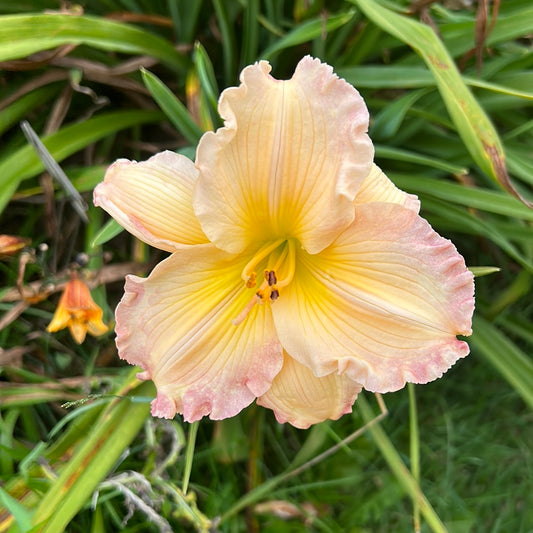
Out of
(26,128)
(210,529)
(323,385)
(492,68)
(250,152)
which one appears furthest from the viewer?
(492,68)

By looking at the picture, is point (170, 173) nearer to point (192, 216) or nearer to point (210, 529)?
point (192, 216)

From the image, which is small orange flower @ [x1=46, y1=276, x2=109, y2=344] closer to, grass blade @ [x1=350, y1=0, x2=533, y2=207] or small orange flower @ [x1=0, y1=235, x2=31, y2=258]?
small orange flower @ [x1=0, y1=235, x2=31, y2=258]

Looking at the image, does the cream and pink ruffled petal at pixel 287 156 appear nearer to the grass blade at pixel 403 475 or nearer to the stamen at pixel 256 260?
the stamen at pixel 256 260

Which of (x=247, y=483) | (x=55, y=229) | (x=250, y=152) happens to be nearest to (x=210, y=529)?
(x=247, y=483)

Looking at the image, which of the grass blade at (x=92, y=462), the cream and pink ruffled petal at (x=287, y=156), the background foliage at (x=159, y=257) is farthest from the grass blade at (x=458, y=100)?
the grass blade at (x=92, y=462)

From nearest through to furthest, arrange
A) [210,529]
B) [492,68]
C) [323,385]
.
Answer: [323,385]
[210,529]
[492,68]

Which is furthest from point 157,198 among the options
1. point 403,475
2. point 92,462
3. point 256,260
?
point 403,475
